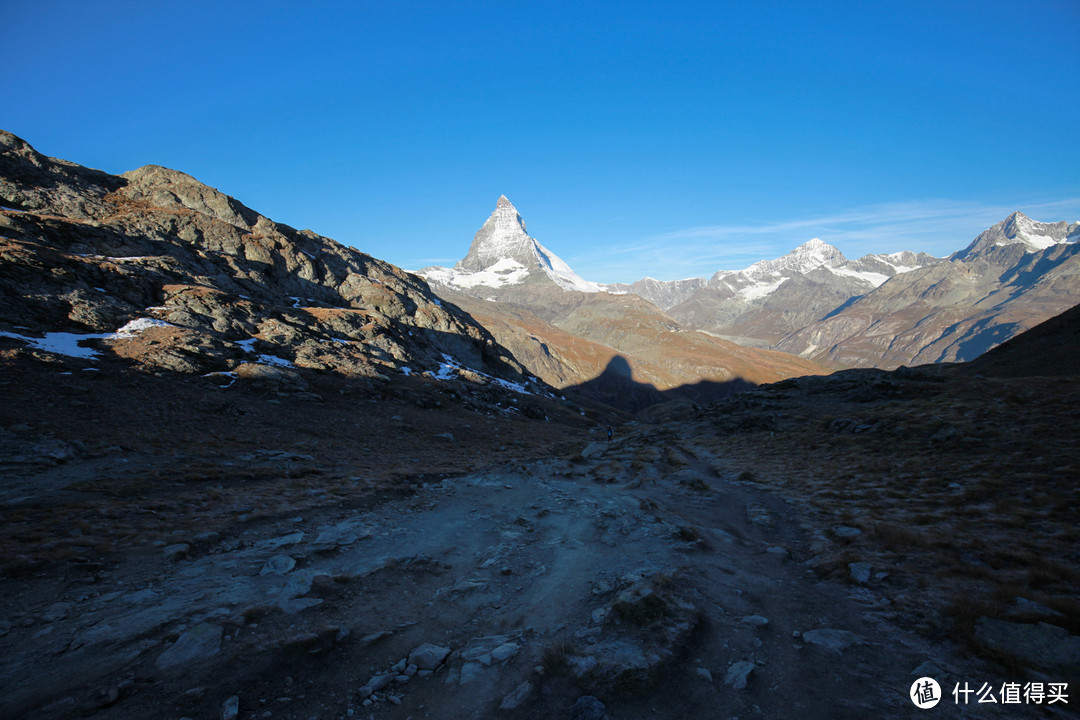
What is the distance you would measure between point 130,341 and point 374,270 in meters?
59.1

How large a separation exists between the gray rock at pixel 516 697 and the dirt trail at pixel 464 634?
0.03 meters

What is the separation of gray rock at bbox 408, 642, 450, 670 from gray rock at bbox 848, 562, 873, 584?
841 centimetres

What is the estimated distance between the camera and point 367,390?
128 feet

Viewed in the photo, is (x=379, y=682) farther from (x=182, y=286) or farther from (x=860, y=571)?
(x=182, y=286)

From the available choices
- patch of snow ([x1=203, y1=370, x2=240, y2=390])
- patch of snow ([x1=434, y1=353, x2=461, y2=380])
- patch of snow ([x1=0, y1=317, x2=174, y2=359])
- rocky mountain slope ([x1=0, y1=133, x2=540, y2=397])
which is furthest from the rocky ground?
patch of snow ([x1=434, y1=353, x2=461, y2=380])

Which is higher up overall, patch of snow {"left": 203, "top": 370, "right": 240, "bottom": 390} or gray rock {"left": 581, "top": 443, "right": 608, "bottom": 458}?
patch of snow {"left": 203, "top": 370, "right": 240, "bottom": 390}

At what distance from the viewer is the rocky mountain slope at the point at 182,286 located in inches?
1139

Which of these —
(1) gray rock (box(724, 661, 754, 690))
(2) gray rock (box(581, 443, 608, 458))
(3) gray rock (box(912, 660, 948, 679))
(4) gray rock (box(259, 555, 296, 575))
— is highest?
(4) gray rock (box(259, 555, 296, 575))

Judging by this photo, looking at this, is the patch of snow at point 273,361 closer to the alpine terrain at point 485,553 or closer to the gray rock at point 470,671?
the alpine terrain at point 485,553

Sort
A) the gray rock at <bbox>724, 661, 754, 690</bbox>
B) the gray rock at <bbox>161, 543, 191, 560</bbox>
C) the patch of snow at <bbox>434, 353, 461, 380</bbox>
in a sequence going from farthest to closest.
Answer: the patch of snow at <bbox>434, 353, 461, 380</bbox> → the gray rock at <bbox>161, 543, 191, 560</bbox> → the gray rock at <bbox>724, 661, 754, 690</bbox>

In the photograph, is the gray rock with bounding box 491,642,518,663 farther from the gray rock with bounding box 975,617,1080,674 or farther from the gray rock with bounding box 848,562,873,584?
the gray rock with bounding box 848,562,873,584

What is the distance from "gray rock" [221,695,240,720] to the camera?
5.32 m

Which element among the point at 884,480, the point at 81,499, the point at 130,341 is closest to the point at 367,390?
the point at 130,341

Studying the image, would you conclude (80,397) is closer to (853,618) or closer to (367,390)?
(367,390)
